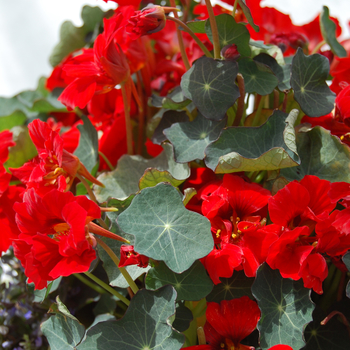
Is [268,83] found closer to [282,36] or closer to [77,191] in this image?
[282,36]

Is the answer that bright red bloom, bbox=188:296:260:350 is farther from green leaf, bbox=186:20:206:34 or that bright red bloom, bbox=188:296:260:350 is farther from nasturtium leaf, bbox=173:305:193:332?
green leaf, bbox=186:20:206:34

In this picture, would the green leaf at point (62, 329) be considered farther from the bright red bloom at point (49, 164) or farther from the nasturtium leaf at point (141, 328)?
the bright red bloom at point (49, 164)

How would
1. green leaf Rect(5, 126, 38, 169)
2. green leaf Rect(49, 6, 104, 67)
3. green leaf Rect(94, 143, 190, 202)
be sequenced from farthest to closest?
green leaf Rect(49, 6, 104, 67) < green leaf Rect(5, 126, 38, 169) < green leaf Rect(94, 143, 190, 202)

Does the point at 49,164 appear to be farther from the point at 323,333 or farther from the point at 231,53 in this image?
the point at 323,333

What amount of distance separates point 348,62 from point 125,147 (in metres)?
0.48

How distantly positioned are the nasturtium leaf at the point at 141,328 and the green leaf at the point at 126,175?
21 centimetres

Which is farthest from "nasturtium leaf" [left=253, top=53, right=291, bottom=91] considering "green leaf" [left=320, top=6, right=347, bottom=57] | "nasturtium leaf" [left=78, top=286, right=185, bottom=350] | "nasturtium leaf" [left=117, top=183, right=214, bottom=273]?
"nasturtium leaf" [left=78, top=286, right=185, bottom=350]

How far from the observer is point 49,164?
0.57 m

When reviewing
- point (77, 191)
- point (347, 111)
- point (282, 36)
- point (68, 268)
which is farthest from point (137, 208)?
point (282, 36)

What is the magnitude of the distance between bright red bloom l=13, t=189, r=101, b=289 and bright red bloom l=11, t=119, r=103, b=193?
52 mm

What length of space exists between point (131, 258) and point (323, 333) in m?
0.32

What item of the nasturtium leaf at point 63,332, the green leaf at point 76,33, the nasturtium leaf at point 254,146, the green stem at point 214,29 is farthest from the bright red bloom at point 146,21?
the green leaf at point 76,33

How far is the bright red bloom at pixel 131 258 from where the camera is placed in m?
0.49

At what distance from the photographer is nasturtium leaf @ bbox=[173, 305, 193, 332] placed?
53cm
